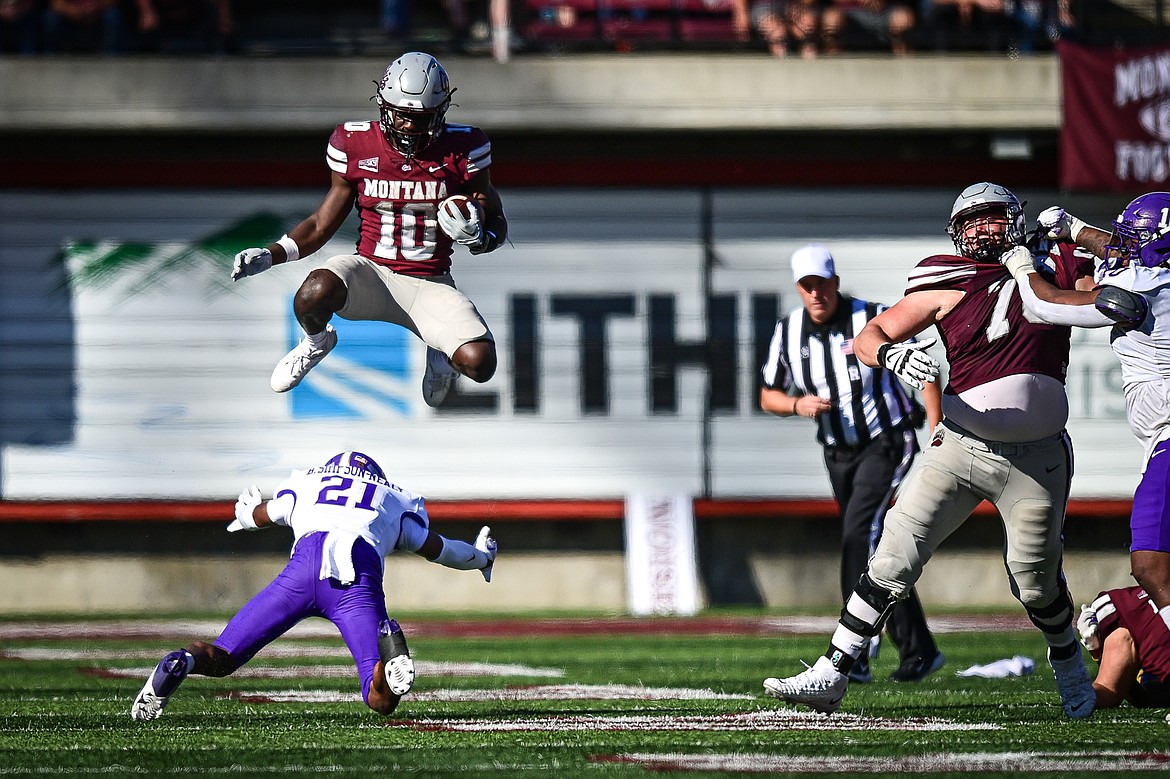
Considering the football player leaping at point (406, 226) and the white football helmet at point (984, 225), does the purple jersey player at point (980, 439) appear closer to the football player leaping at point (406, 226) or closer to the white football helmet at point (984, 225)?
the white football helmet at point (984, 225)

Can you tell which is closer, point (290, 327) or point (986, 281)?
point (986, 281)

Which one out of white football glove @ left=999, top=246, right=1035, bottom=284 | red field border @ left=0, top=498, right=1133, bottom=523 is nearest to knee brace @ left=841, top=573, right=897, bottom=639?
white football glove @ left=999, top=246, right=1035, bottom=284

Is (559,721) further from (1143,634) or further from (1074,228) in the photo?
(1074,228)

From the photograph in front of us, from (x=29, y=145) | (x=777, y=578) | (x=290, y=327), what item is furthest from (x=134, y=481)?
(x=777, y=578)

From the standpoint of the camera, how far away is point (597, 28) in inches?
509

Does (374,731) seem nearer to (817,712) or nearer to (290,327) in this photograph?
(817,712)

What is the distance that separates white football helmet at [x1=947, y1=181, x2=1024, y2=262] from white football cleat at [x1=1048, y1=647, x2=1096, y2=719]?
4.75ft

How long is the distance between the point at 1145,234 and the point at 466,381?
25.2 ft

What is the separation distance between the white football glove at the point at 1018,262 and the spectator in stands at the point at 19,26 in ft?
31.5

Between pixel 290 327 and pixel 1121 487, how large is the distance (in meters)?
6.75

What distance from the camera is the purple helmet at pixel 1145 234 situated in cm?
580

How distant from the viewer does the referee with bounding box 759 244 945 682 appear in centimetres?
725

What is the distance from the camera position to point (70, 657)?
28.4ft

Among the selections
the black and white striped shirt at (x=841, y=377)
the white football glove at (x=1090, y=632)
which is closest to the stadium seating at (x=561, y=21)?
the black and white striped shirt at (x=841, y=377)
